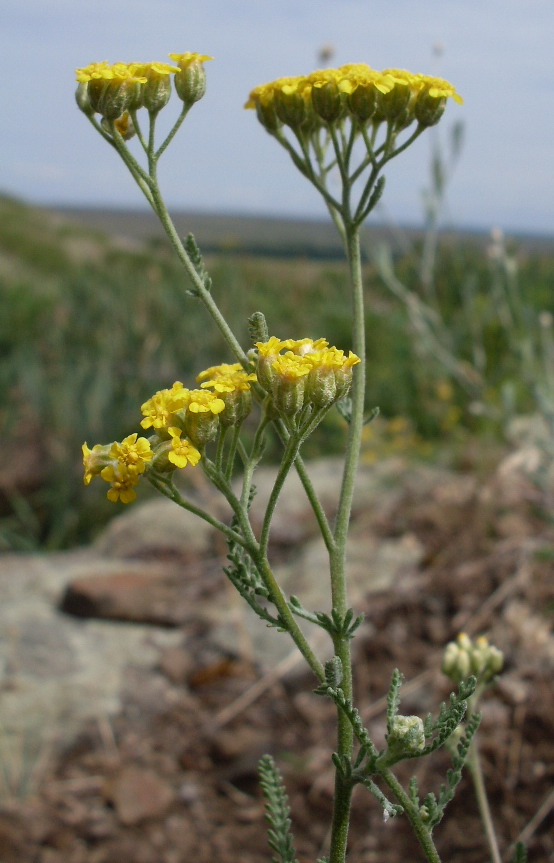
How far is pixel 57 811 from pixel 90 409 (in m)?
3.29

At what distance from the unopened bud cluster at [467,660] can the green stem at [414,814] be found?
0.54 meters

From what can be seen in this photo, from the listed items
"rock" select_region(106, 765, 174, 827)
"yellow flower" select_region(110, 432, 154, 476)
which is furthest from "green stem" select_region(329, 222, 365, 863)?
"rock" select_region(106, 765, 174, 827)

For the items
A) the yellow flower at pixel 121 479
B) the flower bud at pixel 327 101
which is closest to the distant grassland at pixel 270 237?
the flower bud at pixel 327 101

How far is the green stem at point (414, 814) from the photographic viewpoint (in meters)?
1.05

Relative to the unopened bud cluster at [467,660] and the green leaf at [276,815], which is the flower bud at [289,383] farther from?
the unopened bud cluster at [467,660]

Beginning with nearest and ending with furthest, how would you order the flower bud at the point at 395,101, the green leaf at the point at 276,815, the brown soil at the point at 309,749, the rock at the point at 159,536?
the green leaf at the point at 276,815
the flower bud at the point at 395,101
the brown soil at the point at 309,749
the rock at the point at 159,536

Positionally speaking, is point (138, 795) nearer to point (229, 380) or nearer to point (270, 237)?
point (229, 380)

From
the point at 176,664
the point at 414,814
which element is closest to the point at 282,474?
the point at 414,814

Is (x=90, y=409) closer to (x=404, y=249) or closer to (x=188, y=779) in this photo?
(x=404, y=249)

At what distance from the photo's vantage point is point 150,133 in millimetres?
1171

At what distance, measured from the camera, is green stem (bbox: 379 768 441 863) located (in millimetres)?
1047

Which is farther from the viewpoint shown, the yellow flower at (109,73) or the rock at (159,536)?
the rock at (159,536)

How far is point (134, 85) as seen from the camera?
3.80ft

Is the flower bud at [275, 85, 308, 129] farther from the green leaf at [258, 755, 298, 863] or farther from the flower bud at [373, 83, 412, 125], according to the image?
the green leaf at [258, 755, 298, 863]
